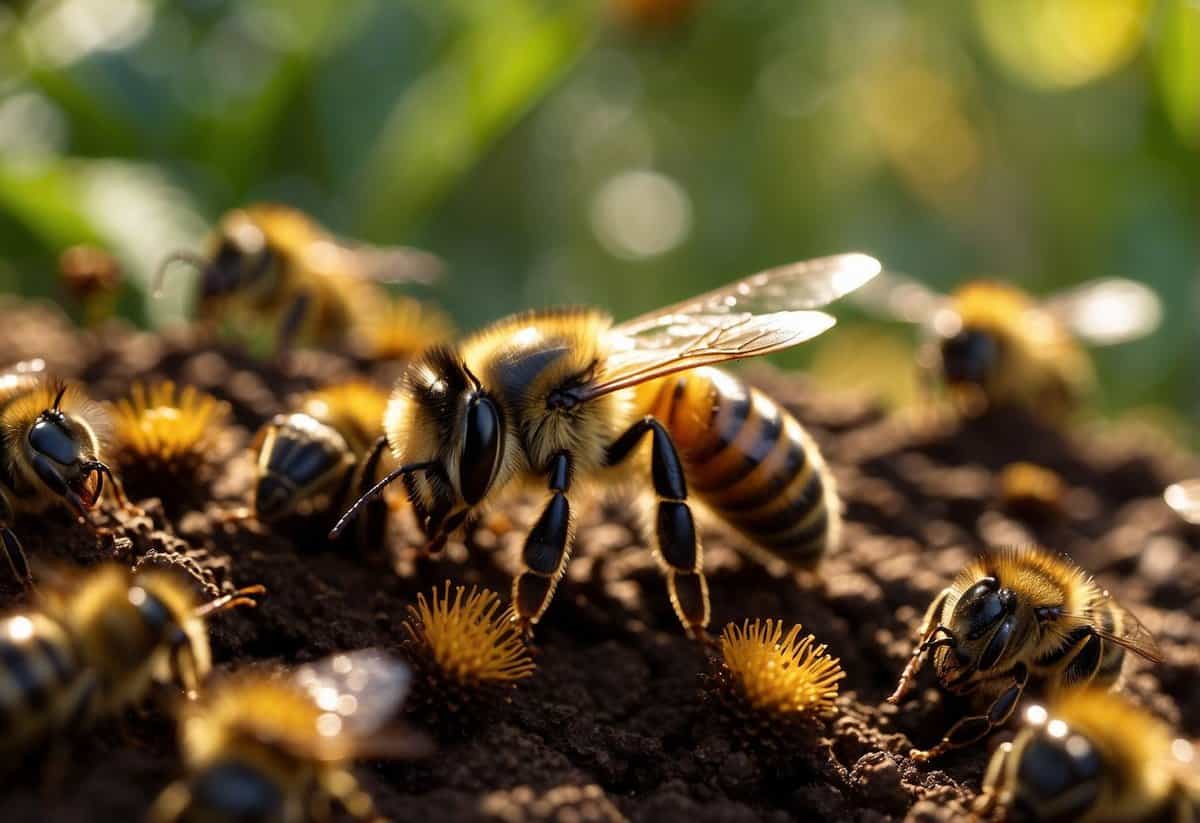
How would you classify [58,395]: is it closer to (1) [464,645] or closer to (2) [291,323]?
(1) [464,645]

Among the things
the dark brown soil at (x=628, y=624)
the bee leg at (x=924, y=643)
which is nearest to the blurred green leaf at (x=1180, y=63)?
the dark brown soil at (x=628, y=624)

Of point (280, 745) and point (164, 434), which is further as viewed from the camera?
point (164, 434)

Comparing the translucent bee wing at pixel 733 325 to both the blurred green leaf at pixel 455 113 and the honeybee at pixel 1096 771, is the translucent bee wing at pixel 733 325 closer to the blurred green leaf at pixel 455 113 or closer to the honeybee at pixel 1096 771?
the honeybee at pixel 1096 771

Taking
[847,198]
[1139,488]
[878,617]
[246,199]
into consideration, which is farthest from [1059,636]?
[847,198]

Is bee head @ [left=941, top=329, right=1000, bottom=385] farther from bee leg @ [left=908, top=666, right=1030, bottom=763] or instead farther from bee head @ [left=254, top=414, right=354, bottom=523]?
bee head @ [left=254, top=414, right=354, bottom=523]

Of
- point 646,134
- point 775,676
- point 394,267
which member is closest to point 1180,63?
point 646,134

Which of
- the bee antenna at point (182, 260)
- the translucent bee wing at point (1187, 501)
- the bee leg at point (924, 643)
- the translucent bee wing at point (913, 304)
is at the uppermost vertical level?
the translucent bee wing at point (913, 304)

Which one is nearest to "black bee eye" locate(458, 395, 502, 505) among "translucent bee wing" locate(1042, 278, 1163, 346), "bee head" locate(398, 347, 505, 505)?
"bee head" locate(398, 347, 505, 505)

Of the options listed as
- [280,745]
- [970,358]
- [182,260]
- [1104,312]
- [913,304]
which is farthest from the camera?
[1104,312]
